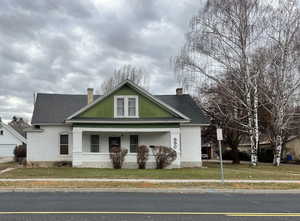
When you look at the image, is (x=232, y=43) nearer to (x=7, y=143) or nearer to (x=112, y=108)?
(x=112, y=108)

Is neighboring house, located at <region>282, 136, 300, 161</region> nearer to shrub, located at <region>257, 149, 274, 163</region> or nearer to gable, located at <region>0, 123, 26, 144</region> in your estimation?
shrub, located at <region>257, 149, 274, 163</region>

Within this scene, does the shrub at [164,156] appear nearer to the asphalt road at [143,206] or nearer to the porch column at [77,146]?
the porch column at [77,146]

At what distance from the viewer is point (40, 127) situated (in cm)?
2452

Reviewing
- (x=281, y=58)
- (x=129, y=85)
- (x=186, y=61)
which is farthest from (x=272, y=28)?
(x=129, y=85)

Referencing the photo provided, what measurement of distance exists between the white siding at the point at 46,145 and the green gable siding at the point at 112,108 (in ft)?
10.6

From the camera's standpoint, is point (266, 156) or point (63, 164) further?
point (266, 156)

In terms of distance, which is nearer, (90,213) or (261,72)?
(90,213)

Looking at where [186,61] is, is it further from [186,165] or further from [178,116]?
[186,165]

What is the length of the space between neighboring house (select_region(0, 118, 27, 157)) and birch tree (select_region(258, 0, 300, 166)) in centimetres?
3153

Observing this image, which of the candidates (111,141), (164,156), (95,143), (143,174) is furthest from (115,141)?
(143,174)

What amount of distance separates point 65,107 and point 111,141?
16.9ft

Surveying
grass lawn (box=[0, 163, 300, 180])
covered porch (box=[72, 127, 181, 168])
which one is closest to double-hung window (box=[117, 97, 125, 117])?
covered porch (box=[72, 127, 181, 168])

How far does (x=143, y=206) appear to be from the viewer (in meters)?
9.16

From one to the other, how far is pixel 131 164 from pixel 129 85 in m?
5.64
